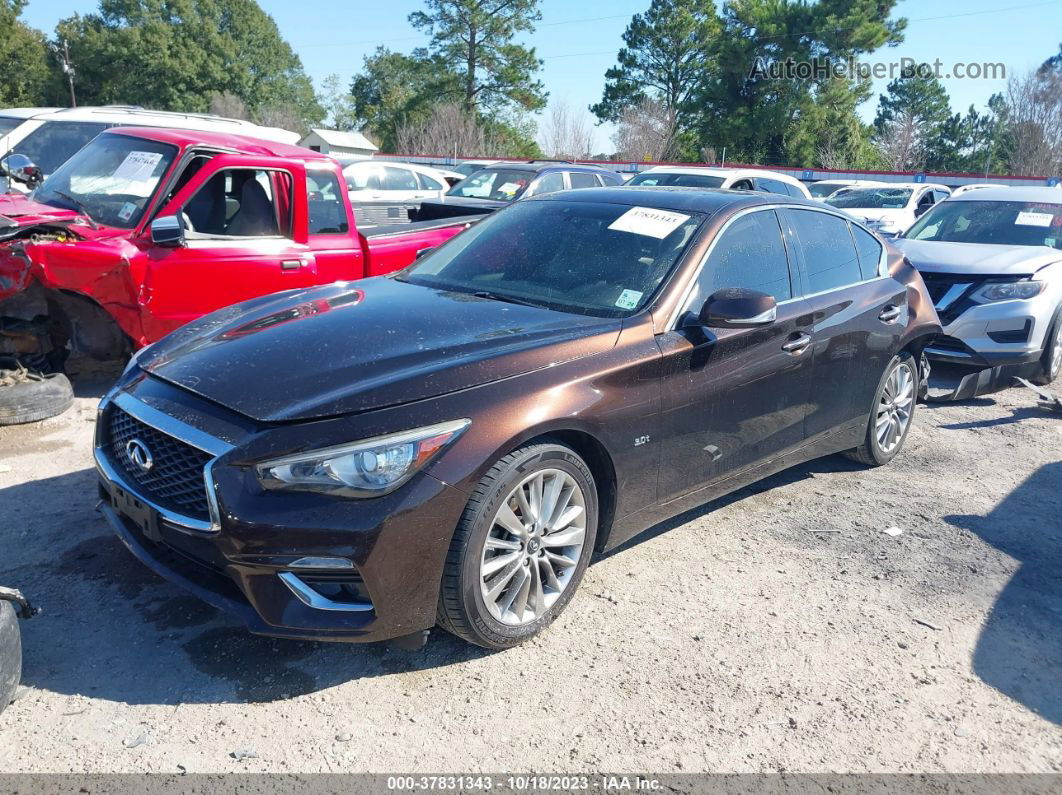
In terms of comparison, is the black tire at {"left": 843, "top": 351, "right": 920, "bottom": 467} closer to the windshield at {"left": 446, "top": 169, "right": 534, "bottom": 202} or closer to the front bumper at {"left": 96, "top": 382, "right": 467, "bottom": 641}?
the front bumper at {"left": 96, "top": 382, "right": 467, "bottom": 641}

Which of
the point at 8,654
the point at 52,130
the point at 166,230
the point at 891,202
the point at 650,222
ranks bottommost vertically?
the point at 8,654

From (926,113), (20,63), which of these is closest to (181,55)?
(20,63)

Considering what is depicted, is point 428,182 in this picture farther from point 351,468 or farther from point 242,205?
point 351,468

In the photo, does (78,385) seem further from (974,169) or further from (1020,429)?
(974,169)

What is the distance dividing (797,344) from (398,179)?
13.6 metres

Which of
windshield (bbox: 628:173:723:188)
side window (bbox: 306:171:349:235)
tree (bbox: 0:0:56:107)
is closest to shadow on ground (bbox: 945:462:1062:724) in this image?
side window (bbox: 306:171:349:235)

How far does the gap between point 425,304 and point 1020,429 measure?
5131 millimetres

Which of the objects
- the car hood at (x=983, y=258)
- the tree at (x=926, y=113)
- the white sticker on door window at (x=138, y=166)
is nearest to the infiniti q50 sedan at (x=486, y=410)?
the white sticker on door window at (x=138, y=166)

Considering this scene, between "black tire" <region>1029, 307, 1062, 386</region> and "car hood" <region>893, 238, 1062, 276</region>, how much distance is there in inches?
19.9

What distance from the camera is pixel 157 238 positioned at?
5.59 metres

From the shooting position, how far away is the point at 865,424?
5.25 metres

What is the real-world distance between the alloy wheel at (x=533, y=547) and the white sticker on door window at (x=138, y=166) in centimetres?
431

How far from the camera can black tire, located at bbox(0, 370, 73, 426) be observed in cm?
549

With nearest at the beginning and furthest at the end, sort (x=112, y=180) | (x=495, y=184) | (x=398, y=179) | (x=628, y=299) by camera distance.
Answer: (x=628, y=299), (x=112, y=180), (x=495, y=184), (x=398, y=179)
